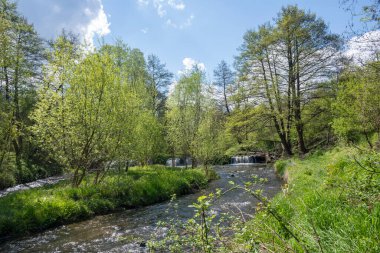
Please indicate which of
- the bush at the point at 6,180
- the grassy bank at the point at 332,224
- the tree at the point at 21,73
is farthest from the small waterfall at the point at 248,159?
the grassy bank at the point at 332,224

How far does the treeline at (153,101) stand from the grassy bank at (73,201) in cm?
157

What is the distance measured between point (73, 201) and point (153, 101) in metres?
21.0

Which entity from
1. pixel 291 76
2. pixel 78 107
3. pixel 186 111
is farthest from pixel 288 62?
pixel 78 107

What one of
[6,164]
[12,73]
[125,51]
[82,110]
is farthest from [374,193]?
[125,51]

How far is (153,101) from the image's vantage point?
32375mm

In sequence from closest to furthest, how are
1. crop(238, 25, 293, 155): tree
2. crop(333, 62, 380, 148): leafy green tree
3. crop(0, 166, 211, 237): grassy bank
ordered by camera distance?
crop(0, 166, 211, 237): grassy bank
crop(333, 62, 380, 148): leafy green tree
crop(238, 25, 293, 155): tree

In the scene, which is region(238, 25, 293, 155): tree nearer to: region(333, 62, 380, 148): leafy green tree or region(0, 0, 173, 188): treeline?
region(333, 62, 380, 148): leafy green tree

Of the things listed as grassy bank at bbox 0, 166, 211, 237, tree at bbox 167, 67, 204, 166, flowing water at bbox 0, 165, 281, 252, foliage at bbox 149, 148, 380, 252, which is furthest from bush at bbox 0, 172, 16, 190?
foliage at bbox 149, 148, 380, 252

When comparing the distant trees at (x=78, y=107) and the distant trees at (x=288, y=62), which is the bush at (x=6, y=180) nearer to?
the distant trees at (x=78, y=107)

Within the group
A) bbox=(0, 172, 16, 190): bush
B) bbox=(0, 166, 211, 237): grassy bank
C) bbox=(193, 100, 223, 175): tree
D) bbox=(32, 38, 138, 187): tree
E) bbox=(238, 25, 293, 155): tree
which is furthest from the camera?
bbox=(238, 25, 293, 155): tree

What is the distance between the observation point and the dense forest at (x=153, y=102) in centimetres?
1348

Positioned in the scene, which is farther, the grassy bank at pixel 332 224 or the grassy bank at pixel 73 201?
the grassy bank at pixel 73 201

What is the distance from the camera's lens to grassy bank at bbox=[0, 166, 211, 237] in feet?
34.4

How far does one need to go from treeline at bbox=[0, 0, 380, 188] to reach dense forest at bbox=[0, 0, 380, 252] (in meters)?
0.07
